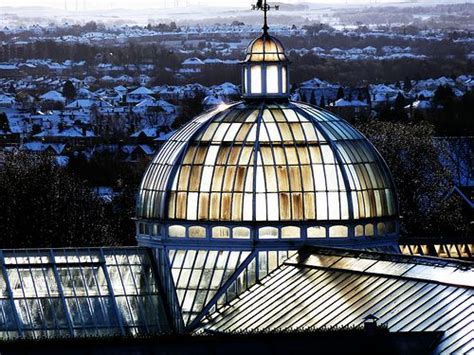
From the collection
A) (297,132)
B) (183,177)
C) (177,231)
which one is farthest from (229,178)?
(297,132)

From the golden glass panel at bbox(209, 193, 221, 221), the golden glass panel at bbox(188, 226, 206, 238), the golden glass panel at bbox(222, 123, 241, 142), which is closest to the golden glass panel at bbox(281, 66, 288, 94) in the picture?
the golden glass panel at bbox(222, 123, 241, 142)

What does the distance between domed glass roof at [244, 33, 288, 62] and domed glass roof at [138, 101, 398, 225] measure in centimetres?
162

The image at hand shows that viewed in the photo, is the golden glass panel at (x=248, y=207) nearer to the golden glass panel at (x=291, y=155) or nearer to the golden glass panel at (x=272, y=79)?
the golden glass panel at (x=291, y=155)

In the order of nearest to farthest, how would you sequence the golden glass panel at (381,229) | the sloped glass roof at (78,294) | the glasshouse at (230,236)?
the sloped glass roof at (78,294)
the glasshouse at (230,236)
the golden glass panel at (381,229)

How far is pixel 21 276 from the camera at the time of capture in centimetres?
5678

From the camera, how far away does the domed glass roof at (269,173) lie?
58.5 m

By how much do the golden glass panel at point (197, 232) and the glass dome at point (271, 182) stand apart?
2 centimetres

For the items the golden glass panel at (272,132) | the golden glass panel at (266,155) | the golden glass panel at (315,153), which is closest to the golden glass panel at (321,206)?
the golden glass panel at (315,153)

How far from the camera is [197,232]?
58.8 m

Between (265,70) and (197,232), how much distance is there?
16.6 feet

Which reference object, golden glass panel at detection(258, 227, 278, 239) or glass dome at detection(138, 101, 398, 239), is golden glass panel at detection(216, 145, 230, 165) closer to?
glass dome at detection(138, 101, 398, 239)

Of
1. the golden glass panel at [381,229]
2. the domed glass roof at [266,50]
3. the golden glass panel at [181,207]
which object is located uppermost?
the domed glass roof at [266,50]

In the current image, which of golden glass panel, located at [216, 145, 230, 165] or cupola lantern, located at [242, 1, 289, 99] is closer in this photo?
golden glass panel, located at [216, 145, 230, 165]

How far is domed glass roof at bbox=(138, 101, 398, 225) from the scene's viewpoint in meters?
58.5
